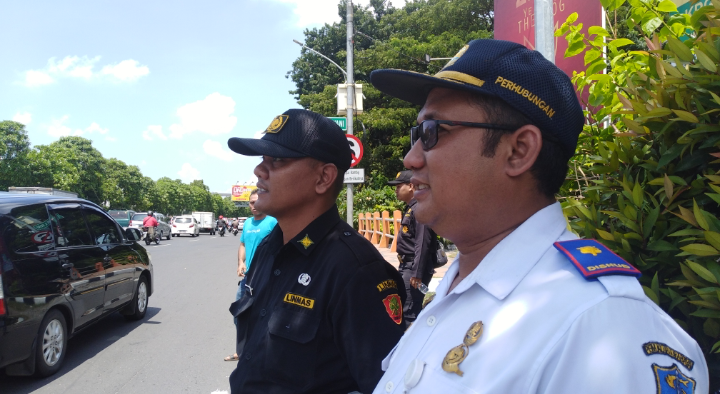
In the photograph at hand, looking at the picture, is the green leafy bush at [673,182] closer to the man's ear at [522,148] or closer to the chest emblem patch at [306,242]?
the man's ear at [522,148]

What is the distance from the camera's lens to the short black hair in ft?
3.60

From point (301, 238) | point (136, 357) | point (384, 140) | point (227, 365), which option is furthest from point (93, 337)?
point (384, 140)

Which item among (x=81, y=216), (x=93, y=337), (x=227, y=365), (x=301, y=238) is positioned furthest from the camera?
(x=93, y=337)

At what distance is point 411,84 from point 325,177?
0.94m

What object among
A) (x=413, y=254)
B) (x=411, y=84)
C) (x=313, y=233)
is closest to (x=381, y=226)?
(x=413, y=254)

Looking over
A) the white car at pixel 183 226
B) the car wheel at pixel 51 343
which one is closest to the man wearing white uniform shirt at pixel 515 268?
the car wheel at pixel 51 343

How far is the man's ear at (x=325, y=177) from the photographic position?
2.20 meters

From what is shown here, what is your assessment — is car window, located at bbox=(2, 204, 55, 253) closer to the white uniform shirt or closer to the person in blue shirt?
the person in blue shirt

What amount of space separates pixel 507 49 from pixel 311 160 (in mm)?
1198

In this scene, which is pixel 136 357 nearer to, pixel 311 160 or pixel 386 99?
pixel 311 160

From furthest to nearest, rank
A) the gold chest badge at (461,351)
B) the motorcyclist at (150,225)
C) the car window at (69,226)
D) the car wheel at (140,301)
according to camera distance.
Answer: the motorcyclist at (150,225), the car wheel at (140,301), the car window at (69,226), the gold chest badge at (461,351)

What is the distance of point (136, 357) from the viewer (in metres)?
5.47

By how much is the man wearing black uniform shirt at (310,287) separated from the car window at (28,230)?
3086 millimetres

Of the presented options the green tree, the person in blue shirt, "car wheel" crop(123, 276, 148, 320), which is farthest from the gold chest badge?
the green tree
